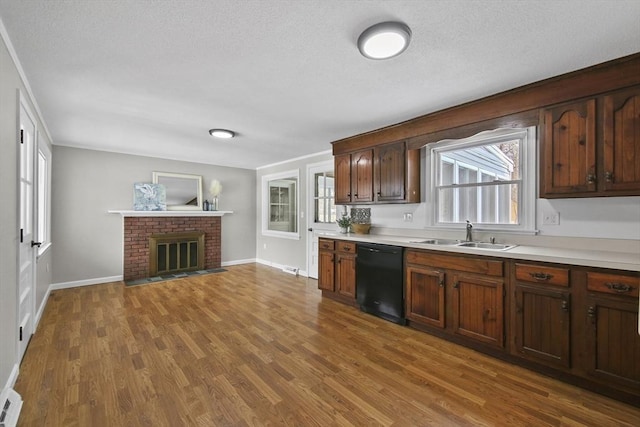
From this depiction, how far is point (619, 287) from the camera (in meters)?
1.85

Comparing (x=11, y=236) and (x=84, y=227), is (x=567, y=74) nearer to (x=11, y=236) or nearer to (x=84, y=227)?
(x=11, y=236)

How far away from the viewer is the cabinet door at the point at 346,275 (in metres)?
3.65

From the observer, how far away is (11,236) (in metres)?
1.96

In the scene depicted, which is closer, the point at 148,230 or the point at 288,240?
the point at 148,230

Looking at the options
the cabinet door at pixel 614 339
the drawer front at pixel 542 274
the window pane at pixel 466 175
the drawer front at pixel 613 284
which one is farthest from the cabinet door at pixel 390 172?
the cabinet door at pixel 614 339

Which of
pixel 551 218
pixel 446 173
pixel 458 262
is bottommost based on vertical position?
pixel 458 262

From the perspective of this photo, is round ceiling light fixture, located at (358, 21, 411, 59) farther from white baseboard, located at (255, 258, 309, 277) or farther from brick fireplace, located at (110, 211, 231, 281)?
brick fireplace, located at (110, 211, 231, 281)

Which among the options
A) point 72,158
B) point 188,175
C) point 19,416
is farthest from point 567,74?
point 72,158

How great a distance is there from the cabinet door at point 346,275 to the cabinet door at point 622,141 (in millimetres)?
2504

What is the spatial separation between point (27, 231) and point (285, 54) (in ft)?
9.93

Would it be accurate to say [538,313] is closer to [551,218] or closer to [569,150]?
[551,218]

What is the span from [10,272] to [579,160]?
431 cm

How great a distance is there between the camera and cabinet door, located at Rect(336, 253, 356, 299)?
365cm

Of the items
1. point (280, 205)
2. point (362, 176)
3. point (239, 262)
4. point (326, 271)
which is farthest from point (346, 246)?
point (239, 262)
